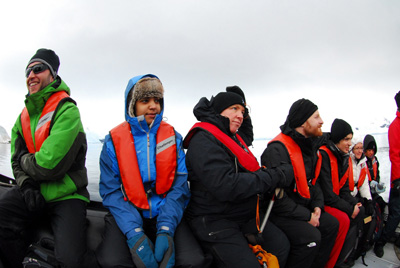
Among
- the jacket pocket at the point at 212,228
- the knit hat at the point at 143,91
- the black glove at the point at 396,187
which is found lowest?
the black glove at the point at 396,187

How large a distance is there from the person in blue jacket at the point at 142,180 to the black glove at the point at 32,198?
0.44m

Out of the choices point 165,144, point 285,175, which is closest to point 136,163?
point 165,144

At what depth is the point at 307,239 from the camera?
2562 millimetres

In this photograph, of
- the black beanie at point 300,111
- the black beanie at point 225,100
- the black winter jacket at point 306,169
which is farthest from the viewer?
the black beanie at point 300,111

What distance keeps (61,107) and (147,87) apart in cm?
75

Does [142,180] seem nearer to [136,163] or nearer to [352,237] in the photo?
[136,163]

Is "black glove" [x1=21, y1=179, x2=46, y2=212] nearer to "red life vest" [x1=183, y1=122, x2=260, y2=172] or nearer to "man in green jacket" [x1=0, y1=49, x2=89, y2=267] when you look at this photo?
"man in green jacket" [x1=0, y1=49, x2=89, y2=267]

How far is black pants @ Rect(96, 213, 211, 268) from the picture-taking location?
5.96 ft

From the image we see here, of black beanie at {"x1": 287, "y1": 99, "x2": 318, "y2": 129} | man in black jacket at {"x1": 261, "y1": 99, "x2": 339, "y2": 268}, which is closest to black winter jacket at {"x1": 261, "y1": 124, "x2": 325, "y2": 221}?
man in black jacket at {"x1": 261, "y1": 99, "x2": 339, "y2": 268}

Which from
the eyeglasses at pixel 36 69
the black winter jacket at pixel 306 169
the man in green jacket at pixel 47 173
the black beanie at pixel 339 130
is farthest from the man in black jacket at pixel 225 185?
the black beanie at pixel 339 130

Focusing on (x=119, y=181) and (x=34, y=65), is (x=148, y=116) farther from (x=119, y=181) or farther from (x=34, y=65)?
(x=34, y=65)

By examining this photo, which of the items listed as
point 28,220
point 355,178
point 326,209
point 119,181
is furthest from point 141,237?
point 355,178

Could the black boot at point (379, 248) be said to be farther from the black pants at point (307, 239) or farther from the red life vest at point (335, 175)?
the black pants at point (307, 239)

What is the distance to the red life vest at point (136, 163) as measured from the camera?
211 cm
